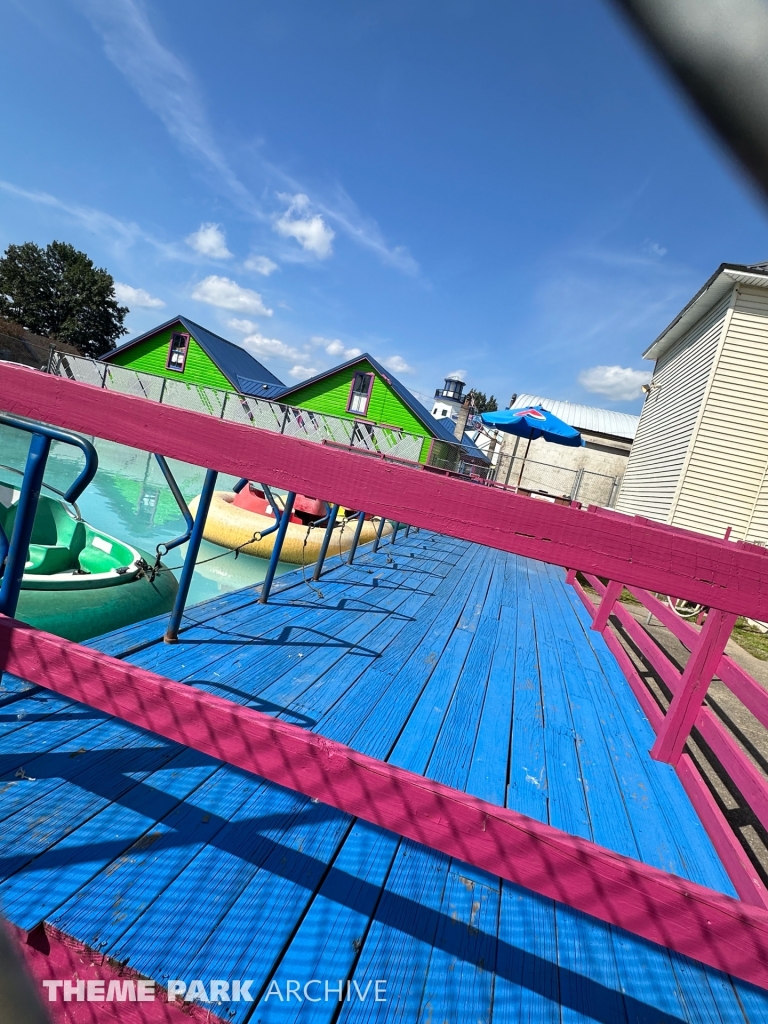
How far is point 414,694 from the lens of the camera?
2.60 m

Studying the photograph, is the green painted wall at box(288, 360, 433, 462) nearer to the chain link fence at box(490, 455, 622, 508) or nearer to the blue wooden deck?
the chain link fence at box(490, 455, 622, 508)

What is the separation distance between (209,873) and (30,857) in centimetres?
41

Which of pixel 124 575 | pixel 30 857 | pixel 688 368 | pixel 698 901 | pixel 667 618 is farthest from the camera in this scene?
pixel 688 368

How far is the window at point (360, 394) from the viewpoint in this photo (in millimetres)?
21016

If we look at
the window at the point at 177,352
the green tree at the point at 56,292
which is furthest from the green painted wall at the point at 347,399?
the green tree at the point at 56,292

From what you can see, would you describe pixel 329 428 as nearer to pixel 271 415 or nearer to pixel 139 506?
pixel 271 415

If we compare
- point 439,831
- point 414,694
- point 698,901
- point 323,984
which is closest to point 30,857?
point 323,984

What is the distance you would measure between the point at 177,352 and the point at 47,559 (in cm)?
2225

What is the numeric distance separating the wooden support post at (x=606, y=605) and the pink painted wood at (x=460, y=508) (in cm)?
339

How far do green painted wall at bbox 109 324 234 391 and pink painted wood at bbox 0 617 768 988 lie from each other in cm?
2384

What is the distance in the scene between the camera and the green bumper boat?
11.5 feet

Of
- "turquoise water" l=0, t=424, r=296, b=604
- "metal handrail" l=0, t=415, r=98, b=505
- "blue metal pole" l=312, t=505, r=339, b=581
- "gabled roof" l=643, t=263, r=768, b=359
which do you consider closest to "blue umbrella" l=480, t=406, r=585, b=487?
"gabled roof" l=643, t=263, r=768, b=359

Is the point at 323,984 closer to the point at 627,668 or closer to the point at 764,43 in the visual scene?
the point at 764,43

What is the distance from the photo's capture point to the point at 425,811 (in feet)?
3.21
